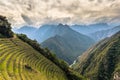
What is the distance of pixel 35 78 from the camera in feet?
257

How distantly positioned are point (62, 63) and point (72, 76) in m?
12.9

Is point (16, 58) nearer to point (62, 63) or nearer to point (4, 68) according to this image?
point (4, 68)

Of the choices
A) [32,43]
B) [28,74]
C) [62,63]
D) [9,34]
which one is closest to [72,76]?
[62,63]

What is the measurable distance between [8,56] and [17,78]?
18.3 metres

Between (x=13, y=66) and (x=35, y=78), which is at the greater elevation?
(x=13, y=66)

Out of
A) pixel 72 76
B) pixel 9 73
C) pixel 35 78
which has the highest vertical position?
pixel 9 73

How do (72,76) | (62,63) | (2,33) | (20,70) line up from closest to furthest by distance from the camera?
(20,70)
(2,33)
(72,76)
(62,63)

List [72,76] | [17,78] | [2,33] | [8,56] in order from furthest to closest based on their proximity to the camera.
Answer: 1. [72,76]
2. [2,33]
3. [8,56]
4. [17,78]

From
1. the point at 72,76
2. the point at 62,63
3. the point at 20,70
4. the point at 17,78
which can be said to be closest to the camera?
the point at 17,78

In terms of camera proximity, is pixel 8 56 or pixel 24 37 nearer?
pixel 8 56

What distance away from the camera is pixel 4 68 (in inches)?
2751

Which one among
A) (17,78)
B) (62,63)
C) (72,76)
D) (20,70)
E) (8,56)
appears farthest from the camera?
(62,63)

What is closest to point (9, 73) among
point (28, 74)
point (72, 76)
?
point (28, 74)

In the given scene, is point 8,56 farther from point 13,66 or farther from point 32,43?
point 32,43
